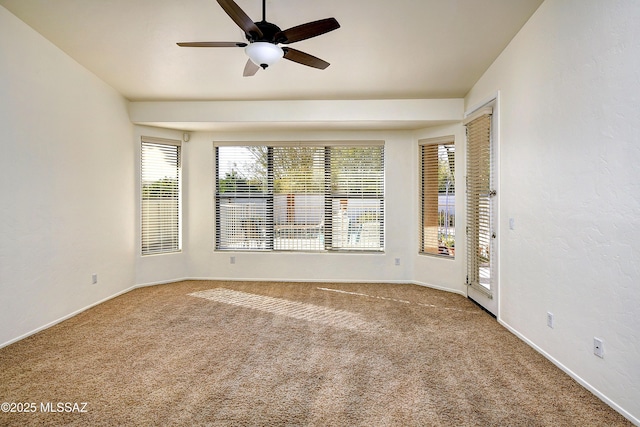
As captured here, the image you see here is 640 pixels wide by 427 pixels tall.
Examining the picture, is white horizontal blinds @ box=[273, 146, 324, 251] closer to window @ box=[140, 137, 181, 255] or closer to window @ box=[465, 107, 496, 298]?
window @ box=[140, 137, 181, 255]

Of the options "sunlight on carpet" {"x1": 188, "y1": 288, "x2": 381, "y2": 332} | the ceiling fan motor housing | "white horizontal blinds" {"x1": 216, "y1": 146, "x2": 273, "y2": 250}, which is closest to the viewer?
the ceiling fan motor housing

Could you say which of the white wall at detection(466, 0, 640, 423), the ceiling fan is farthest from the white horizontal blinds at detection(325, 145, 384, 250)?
the ceiling fan

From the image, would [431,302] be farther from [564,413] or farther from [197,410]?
[197,410]

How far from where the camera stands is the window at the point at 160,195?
5098 millimetres

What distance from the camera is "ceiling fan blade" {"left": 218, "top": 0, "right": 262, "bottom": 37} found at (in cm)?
203

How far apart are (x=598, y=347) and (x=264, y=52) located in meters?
2.98

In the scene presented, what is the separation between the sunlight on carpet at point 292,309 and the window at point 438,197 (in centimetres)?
195

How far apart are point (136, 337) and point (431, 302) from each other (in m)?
3.34

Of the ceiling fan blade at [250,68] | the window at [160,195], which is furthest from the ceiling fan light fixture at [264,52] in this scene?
the window at [160,195]

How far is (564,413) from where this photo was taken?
198cm

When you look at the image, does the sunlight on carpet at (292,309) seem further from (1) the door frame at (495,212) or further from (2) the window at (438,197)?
(2) the window at (438,197)

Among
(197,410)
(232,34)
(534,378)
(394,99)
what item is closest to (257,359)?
(197,410)

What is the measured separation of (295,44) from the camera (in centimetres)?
338

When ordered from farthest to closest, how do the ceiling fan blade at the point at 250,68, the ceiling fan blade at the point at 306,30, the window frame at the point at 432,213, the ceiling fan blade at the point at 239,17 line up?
the window frame at the point at 432,213 < the ceiling fan blade at the point at 250,68 < the ceiling fan blade at the point at 306,30 < the ceiling fan blade at the point at 239,17
